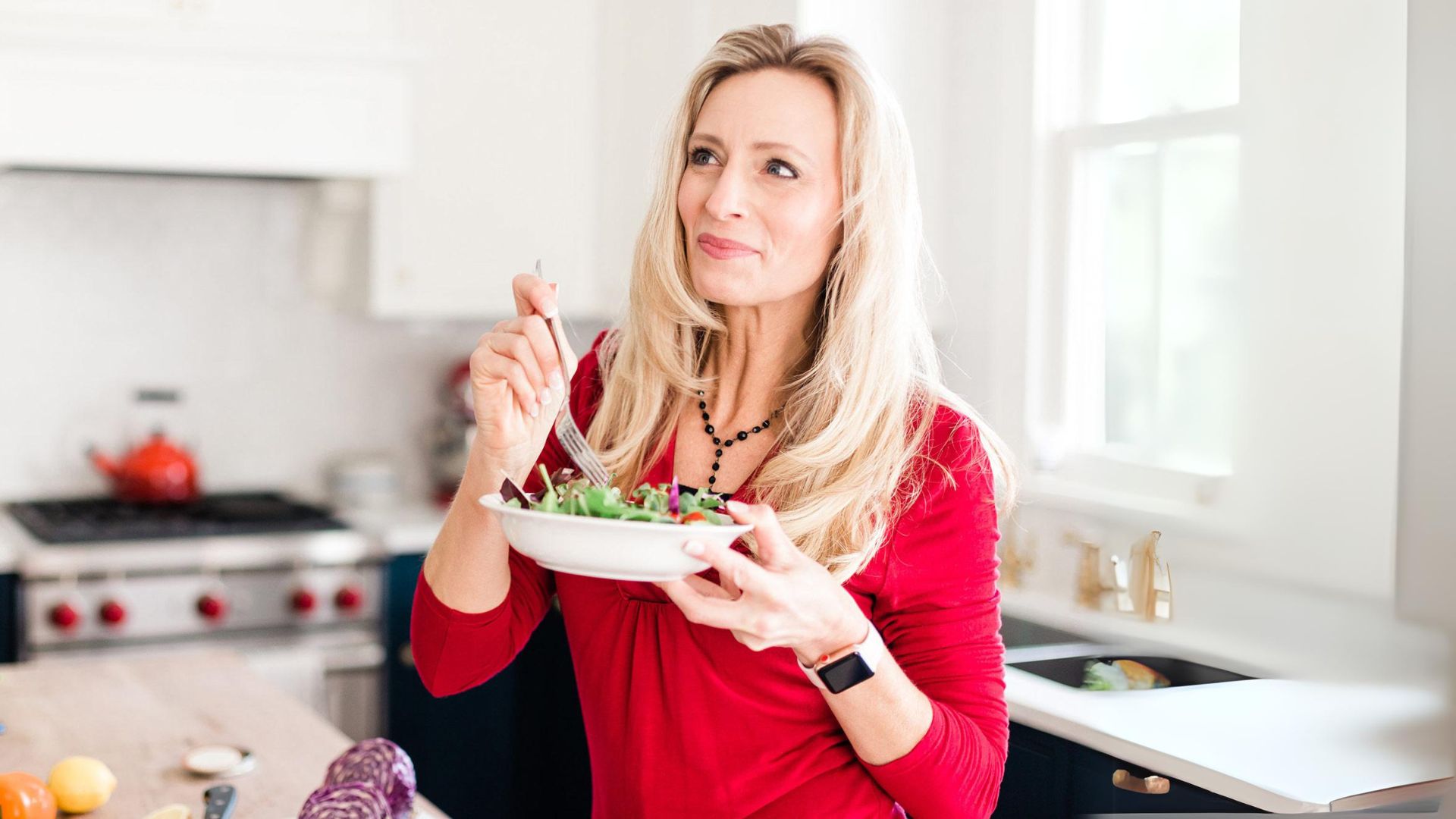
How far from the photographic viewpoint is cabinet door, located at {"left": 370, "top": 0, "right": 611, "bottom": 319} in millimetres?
3186

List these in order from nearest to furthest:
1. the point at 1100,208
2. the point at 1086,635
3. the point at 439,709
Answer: the point at 1086,635
the point at 1100,208
the point at 439,709

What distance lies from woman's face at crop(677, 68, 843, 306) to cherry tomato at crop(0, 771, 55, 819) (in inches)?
30.0

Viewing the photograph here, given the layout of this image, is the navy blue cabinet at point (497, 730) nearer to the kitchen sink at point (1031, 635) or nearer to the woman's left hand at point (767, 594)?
the kitchen sink at point (1031, 635)

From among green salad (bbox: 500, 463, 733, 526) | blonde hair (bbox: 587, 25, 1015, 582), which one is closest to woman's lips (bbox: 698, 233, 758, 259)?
blonde hair (bbox: 587, 25, 1015, 582)

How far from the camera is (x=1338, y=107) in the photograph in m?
2.07

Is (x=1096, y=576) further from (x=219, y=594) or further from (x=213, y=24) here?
(x=213, y=24)

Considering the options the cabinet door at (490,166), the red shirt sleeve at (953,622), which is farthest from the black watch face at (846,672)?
the cabinet door at (490,166)

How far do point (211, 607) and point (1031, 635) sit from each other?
1640 millimetres

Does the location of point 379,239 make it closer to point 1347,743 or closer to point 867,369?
point 867,369

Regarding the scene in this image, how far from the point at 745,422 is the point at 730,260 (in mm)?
221

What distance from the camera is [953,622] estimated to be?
1278mm

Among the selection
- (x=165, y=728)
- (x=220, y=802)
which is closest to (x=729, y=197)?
(x=220, y=802)

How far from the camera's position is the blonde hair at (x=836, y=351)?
4.39ft

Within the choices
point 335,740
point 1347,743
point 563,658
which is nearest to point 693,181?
point 335,740
